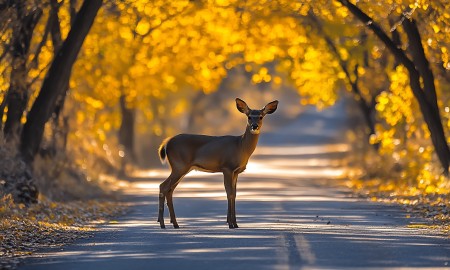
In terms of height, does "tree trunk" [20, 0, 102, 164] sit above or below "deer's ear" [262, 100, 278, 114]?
above

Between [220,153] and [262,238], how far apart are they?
2.82 metres

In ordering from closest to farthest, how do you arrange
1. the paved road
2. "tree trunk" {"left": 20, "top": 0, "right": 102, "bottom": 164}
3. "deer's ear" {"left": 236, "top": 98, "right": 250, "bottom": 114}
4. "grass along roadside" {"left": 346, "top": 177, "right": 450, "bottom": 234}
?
the paved road → "deer's ear" {"left": 236, "top": 98, "right": 250, "bottom": 114} → "grass along roadside" {"left": 346, "top": 177, "right": 450, "bottom": 234} → "tree trunk" {"left": 20, "top": 0, "right": 102, "bottom": 164}

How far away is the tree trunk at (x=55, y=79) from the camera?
2422cm

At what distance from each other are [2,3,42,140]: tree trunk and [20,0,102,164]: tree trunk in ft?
1.55

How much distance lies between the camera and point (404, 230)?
1905 cm

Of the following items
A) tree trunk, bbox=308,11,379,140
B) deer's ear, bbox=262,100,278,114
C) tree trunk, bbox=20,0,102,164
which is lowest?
deer's ear, bbox=262,100,278,114

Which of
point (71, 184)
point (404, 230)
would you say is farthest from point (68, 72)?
point (404, 230)

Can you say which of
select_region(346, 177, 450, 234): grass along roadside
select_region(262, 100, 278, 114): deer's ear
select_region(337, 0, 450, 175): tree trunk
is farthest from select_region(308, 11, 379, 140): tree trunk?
select_region(262, 100, 278, 114): deer's ear

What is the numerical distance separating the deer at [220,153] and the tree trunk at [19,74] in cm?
608

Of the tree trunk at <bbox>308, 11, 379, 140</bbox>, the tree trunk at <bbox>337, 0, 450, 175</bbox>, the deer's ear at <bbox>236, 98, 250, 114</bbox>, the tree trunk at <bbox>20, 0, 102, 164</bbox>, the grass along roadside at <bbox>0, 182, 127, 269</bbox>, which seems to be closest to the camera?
the grass along roadside at <bbox>0, 182, 127, 269</bbox>

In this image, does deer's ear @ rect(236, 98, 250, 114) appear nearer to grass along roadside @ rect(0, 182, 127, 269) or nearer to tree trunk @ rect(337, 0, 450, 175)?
grass along roadside @ rect(0, 182, 127, 269)

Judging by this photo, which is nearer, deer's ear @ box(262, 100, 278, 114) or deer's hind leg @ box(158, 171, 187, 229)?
deer's ear @ box(262, 100, 278, 114)

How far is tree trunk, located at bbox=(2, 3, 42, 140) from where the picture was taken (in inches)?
1001

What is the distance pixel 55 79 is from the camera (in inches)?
979
